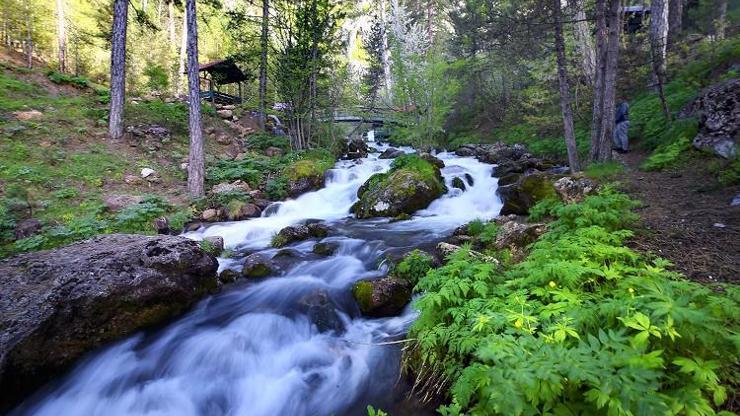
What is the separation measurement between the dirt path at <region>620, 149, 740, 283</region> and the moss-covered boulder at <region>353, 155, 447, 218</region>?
554cm

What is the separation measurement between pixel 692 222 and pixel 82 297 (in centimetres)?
879

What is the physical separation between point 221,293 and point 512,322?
5375 millimetres

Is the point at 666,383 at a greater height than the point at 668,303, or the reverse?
the point at 668,303

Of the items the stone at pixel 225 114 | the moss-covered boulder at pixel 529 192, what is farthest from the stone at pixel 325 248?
the stone at pixel 225 114

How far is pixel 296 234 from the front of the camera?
910cm

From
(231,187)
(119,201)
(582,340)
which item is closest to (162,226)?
(119,201)

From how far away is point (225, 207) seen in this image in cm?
1109

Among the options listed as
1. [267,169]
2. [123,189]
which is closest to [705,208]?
[267,169]

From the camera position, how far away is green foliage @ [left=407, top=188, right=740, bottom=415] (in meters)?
2.01

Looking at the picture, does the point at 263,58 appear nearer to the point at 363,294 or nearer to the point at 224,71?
the point at 224,71

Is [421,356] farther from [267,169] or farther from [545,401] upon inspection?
[267,169]

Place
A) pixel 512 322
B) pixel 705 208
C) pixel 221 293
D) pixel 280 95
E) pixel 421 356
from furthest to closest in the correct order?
pixel 280 95
pixel 221 293
pixel 705 208
pixel 421 356
pixel 512 322

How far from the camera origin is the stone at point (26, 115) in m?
12.3

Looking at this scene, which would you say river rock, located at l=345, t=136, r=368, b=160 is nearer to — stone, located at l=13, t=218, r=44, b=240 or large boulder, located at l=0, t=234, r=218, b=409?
stone, located at l=13, t=218, r=44, b=240
